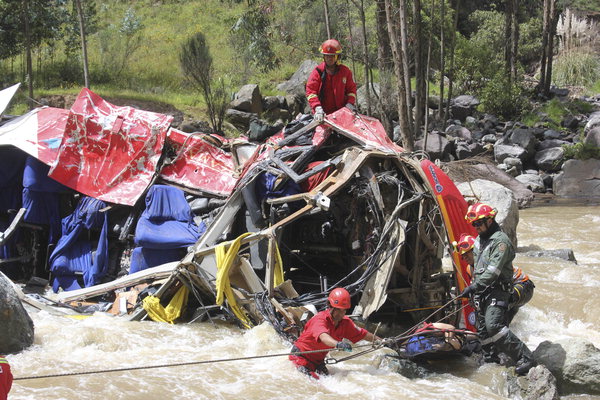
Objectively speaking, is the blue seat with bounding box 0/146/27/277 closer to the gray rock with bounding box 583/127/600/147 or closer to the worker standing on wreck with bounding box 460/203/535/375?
the worker standing on wreck with bounding box 460/203/535/375

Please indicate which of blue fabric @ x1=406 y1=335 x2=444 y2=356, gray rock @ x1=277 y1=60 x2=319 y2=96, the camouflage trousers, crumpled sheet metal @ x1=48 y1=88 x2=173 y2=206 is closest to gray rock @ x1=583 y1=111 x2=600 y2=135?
gray rock @ x1=277 y1=60 x2=319 y2=96

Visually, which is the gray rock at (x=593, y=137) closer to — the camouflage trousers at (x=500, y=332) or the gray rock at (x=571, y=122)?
the gray rock at (x=571, y=122)

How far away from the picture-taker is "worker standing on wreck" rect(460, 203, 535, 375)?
271 inches

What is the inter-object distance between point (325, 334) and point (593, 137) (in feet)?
59.4

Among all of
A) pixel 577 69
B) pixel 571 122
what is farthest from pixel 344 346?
pixel 577 69

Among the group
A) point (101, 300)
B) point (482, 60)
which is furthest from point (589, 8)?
point (101, 300)

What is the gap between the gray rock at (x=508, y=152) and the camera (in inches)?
865

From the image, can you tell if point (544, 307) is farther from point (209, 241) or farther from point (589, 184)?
point (589, 184)

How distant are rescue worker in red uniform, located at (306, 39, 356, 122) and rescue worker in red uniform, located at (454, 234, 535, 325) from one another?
8.33ft

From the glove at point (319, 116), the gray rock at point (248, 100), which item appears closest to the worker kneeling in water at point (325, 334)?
the glove at point (319, 116)

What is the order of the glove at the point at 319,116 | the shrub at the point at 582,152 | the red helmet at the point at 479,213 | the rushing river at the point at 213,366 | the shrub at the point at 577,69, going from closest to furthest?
the rushing river at the point at 213,366, the red helmet at the point at 479,213, the glove at the point at 319,116, the shrub at the point at 582,152, the shrub at the point at 577,69

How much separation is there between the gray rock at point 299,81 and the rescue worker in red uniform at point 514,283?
1968cm

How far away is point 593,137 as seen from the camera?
21.7m

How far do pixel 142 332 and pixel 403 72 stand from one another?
28.0ft
